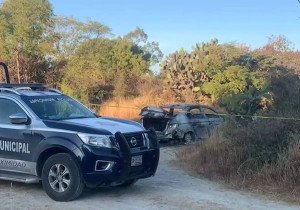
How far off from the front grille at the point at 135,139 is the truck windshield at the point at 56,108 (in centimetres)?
129

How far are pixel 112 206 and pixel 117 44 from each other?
98.0 ft

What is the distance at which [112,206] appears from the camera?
818cm

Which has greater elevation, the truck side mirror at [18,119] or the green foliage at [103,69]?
the green foliage at [103,69]

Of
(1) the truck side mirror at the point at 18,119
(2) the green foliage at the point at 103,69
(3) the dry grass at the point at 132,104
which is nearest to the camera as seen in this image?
(1) the truck side mirror at the point at 18,119

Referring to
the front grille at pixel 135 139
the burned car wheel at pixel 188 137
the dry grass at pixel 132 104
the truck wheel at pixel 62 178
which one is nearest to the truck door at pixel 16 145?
the truck wheel at pixel 62 178

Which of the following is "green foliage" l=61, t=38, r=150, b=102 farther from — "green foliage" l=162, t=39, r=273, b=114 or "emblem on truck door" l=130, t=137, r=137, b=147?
"emblem on truck door" l=130, t=137, r=137, b=147

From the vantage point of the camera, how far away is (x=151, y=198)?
875 centimetres

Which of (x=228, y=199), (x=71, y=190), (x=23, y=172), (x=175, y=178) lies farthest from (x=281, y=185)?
(x=23, y=172)

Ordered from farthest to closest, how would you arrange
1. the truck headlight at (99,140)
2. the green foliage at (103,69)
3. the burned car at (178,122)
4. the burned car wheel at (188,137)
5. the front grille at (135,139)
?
the green foliage at (103,69) → the burned car wheel at (188,137) → the burned car at (178,122) → the front grille at (135,139) → the truck headlight at (99,140)

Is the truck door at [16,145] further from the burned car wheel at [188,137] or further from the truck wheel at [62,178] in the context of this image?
the burned car wheel at [188,137]

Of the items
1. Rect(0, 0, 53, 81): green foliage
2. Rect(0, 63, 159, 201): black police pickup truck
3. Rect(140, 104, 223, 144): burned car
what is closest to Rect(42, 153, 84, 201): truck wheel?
Rect(0, 63, 159, 201): black police pickup truck

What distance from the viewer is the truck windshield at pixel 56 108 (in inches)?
358

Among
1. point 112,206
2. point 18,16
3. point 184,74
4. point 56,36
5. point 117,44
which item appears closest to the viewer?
point 112,206

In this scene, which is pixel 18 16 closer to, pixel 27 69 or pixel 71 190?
pixel 27 69
